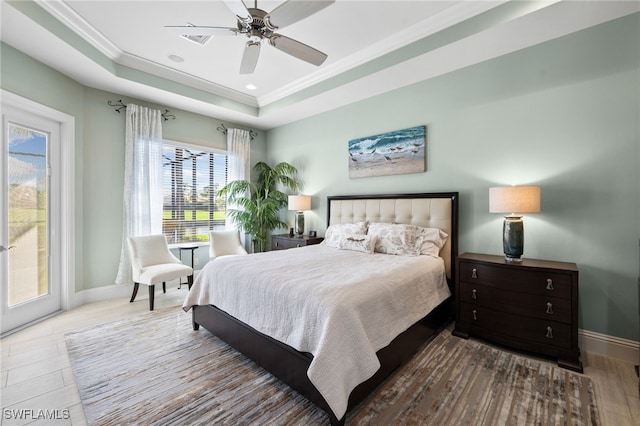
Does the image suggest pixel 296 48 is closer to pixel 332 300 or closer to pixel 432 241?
pixel 332 300

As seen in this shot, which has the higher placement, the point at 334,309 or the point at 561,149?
the point at 561,149

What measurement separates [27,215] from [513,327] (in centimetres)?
514

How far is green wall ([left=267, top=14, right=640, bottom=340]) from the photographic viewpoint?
2.38m

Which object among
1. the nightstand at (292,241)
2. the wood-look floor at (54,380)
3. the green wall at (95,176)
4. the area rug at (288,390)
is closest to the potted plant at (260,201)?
the nightstand at (292,241)

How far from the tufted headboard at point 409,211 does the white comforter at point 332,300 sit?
38cm

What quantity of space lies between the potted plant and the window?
247mm

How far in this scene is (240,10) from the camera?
209 cm

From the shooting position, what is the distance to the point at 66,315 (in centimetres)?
338

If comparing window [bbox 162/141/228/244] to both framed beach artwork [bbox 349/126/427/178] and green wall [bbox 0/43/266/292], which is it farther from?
framed beach artwork [bbox 349/126/427/178]

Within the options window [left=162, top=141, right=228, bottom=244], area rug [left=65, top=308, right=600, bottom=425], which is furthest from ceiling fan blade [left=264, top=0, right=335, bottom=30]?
window [left=162, top=141, right=228, bottom=244]

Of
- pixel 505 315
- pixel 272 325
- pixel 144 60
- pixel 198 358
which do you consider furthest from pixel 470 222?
pixel 144 60

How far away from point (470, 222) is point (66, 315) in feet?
16.1

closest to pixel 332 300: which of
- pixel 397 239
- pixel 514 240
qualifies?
pixel 397 239

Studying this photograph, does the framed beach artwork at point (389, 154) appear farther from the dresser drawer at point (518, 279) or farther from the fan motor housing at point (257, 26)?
the fan motor housing at point (257, 26)
